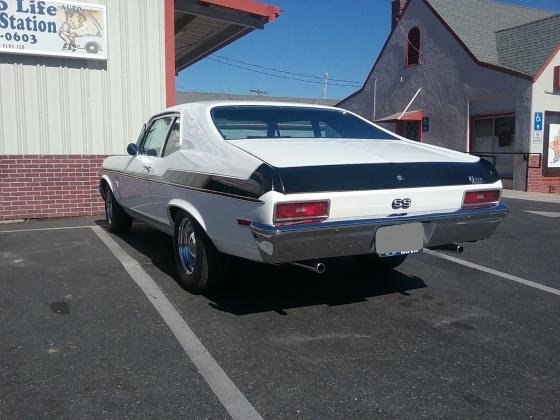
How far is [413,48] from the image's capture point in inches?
814

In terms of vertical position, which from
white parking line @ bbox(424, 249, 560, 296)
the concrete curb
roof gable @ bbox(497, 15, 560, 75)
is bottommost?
white parking line @ bbox(424, 249, 560, 296)

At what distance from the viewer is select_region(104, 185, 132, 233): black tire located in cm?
708

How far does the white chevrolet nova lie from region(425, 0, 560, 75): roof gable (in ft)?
46.2

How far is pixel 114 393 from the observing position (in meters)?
2.85

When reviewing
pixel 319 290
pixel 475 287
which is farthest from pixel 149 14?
pixel 475 287

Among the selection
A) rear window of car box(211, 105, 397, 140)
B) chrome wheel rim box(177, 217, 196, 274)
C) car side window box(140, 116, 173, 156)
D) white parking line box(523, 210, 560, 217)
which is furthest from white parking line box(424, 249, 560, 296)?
white parking line box(523, 210, 560, 217)

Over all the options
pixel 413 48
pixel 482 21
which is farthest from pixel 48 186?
pixel 482 21

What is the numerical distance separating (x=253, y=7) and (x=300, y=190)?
7.63 metres

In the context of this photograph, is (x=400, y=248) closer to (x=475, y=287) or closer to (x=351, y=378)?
(x=351, y=378)

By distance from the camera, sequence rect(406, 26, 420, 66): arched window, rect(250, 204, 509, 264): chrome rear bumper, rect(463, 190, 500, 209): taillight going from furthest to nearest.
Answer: rect(406, 26, 420, 66): arched window < rect(463, 190, 500, 209): taillight < rect(250, 204, 509, 264): chrome rear bumper

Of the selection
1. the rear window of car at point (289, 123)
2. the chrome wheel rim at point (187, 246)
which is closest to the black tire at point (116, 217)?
the chrome wheel rim at point (187, 246)

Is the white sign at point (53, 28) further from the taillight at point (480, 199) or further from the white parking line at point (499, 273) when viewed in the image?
the taillight at point (480, 199)

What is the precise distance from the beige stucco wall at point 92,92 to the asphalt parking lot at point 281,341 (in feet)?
11.1

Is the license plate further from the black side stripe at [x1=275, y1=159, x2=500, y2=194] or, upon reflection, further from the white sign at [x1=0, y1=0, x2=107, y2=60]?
the white sign at [x1=0, y1=0, x2=107, y2=60]
